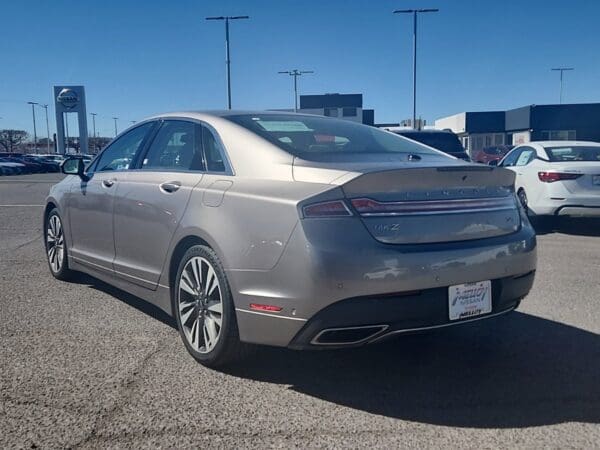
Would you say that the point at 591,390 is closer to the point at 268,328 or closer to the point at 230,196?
the point at 268,328

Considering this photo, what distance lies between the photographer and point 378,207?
10.2 feet

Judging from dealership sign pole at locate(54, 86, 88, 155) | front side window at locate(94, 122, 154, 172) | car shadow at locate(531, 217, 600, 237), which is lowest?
car shadow at locate(531, 217, 600, 237)

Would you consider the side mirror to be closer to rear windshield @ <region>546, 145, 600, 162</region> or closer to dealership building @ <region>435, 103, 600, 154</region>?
rear windshield @ <region>546, 145, 600, 162</region>

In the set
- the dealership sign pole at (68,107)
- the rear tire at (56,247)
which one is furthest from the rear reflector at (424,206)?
the dealership sign pole at (68,107)

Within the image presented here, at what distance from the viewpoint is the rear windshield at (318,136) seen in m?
3.76

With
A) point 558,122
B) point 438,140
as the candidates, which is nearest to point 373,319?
point 438,140

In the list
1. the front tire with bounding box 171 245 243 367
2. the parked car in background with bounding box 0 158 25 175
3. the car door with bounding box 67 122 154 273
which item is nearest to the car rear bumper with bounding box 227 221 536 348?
the front tire with bounding box 171 245 243 367

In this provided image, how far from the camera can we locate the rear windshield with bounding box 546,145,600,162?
9578mm

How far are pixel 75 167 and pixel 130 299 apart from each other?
1.34 metres

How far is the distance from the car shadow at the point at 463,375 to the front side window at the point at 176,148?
53.4 inches

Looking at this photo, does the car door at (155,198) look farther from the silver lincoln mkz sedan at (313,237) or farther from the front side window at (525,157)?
the front side window at (525,157)

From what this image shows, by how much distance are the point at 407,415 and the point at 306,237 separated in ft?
3.40

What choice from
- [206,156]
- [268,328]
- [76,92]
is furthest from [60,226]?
[76,92]

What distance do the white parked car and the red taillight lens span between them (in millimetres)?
6987
